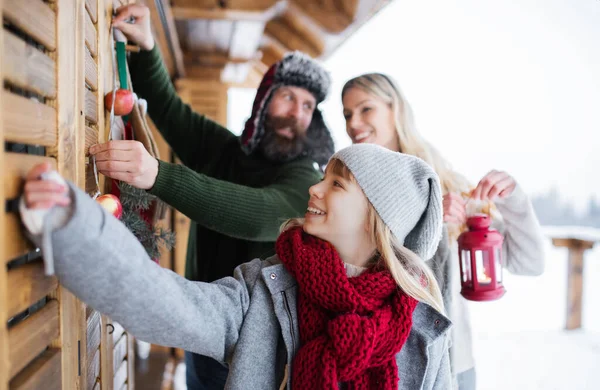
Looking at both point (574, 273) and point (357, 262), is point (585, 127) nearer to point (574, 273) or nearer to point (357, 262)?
point (574, 273)

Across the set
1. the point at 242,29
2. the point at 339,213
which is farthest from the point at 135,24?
the point at 242,29

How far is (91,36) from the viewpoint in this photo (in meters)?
1.11

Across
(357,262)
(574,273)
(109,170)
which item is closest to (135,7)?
(109,170)

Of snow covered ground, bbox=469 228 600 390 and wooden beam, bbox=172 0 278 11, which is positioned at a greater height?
wooden beam, bbox=172 0 278 11

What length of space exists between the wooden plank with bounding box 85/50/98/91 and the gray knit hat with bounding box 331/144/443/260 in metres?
0.62

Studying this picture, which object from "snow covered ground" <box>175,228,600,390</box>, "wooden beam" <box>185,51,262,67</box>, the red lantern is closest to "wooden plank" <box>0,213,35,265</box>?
the red lantern

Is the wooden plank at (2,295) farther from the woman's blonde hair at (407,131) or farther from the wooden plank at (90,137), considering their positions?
the woman's blonde hair at (407,131)

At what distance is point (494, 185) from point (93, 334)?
1.22 m

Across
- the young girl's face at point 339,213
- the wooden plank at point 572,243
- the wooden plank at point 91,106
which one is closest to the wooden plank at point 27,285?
the wooden plank at point 91,106

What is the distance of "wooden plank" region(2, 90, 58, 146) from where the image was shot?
69 cm

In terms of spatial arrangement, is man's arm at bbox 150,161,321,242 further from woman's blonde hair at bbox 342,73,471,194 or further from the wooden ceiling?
the wooden ceiling

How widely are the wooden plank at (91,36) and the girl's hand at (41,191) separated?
0.44 m

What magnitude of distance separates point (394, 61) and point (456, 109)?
30.6 inches

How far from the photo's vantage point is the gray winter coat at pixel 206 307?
789 mm
